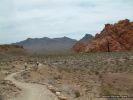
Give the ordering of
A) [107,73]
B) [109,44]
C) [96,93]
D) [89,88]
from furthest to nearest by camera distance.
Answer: [109,44], [107,73], [89,88], [96,93]

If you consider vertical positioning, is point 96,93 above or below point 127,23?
below

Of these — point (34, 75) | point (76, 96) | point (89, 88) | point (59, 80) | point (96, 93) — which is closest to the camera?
point (76, 96)

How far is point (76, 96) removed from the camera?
21828 mm

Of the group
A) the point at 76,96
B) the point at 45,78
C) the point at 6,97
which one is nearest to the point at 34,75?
the point at 45,78

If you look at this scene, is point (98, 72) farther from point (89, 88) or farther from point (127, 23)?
point (127, 23)

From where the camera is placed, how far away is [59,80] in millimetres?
29547

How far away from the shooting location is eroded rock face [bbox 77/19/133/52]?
86000mm

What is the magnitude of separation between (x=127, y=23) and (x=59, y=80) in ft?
215

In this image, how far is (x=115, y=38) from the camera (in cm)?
8894

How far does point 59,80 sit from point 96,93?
5.13 m

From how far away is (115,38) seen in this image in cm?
8894

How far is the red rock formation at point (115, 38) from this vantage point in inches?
3386

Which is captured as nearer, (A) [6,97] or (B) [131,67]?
(A) [6,97]

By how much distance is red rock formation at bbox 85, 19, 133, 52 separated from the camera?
8600 centimetres
